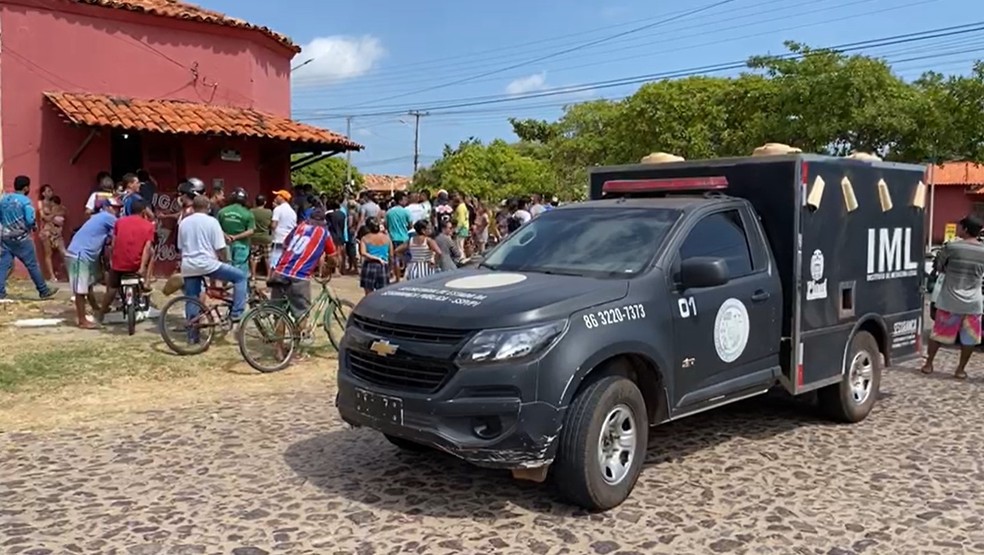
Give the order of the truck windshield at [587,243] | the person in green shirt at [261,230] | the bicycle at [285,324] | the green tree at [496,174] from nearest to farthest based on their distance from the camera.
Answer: the truck windshield at [587,243], the bicycle at [285,324], the person in green shirt at [261,230], the green tree at [496,174]

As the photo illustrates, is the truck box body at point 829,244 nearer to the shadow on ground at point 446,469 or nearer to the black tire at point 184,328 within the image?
the shadow on ground at point 446,469

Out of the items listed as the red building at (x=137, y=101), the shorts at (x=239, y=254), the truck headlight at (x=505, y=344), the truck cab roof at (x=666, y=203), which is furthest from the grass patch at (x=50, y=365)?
the red building at (x=137, y=101)

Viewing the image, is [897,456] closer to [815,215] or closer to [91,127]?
[815,215]

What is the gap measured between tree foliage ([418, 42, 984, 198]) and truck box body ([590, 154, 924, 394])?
942 cm

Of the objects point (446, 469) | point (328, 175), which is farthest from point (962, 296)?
point (328, 175)

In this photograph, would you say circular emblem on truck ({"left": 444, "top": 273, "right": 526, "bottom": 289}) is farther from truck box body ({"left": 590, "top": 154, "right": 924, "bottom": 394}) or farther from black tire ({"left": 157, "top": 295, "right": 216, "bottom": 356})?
black tire ({"left": 157, "top": 295, "right": 216, "bottom": 356})

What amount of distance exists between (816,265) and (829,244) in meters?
0.28

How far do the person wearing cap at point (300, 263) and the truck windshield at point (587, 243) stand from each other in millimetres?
3225

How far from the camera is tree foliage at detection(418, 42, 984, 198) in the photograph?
68.1ft

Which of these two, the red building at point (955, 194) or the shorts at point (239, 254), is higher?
the red building at point (955, 194)

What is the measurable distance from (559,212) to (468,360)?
2249mm

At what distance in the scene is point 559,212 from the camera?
6.62 metres

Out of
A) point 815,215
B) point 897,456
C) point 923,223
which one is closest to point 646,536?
point 897,456

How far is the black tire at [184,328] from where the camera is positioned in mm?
9500
